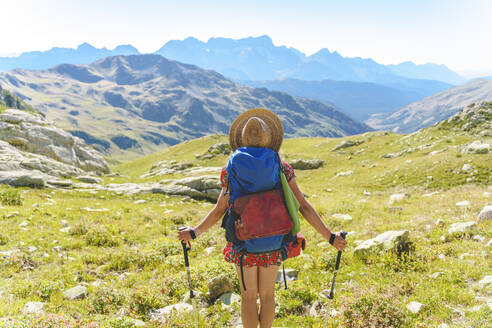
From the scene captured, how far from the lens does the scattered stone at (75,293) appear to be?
7059 millimetres

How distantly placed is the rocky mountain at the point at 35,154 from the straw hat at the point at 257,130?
2241 centimetres

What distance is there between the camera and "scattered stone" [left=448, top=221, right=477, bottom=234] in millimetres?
8752

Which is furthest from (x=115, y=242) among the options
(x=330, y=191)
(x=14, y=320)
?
(x=330, y=191)

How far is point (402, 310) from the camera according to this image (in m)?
5.53

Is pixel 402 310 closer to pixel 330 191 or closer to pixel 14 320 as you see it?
pixel 14 320

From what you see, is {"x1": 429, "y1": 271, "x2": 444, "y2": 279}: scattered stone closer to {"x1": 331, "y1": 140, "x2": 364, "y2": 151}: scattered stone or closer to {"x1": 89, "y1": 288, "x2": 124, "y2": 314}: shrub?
{"x1": 89, "y1": 288, "x2": 124, "y2": 314}: shrub

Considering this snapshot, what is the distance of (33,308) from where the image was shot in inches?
243

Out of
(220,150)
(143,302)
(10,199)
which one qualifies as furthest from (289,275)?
(220,150)

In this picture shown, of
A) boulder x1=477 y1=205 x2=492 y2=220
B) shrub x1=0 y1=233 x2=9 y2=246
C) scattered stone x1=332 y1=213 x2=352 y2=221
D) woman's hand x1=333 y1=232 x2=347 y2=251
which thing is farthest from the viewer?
scattered stone x1=332 y1=213 x2=352 y2=221

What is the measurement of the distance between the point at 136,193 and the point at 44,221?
451 inches

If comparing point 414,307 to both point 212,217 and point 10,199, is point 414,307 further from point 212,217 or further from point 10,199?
point 10,199

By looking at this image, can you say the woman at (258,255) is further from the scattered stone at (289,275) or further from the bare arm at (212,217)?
the scattered stone at (289,275)

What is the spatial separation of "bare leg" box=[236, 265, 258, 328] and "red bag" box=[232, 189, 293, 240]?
0.73 meters

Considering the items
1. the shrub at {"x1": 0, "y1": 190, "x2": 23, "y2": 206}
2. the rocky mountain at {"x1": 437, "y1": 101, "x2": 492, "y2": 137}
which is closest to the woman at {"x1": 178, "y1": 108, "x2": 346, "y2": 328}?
the shrub at {"x1": 0, "y1": 190, "x2": 23, "y2": 206}
